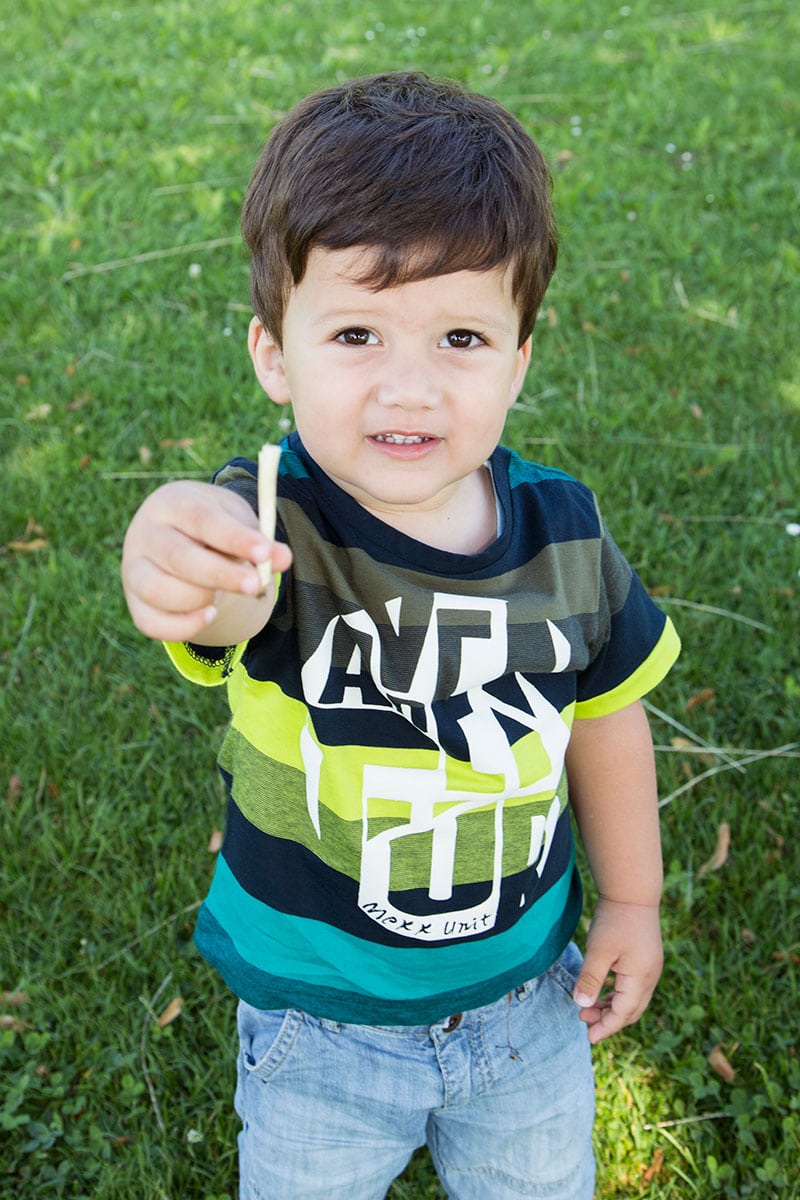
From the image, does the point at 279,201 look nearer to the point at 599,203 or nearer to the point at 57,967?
the point at 57,967

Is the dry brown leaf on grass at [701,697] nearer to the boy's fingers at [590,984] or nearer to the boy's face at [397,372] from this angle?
the boy's fingers at [590,984]

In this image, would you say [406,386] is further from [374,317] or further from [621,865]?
[621,865]

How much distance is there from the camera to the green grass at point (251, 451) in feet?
7.07

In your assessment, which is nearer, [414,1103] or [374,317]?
[374,317]

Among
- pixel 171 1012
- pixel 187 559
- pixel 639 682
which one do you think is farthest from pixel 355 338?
pixel 171 1012

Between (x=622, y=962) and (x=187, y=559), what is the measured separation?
3.72 feet

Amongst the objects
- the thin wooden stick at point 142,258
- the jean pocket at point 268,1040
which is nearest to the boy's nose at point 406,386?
Result: the jean pocket at point 268,1040

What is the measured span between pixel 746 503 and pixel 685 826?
122 cm

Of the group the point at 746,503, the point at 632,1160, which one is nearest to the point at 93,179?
the point at 746,503

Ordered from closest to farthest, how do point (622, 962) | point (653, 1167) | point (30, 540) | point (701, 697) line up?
1. point (622, 962)
2. point (653, 1167)
3. point (701, 697)
4. point (30, 540)

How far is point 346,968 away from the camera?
170 centimetres

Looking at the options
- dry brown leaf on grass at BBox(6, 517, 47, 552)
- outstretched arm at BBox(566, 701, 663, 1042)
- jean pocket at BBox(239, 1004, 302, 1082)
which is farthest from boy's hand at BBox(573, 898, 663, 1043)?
dry brown leaf on grass at BBox(6, 517, 47, 552)

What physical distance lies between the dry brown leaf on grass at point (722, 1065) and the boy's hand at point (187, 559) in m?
1.49

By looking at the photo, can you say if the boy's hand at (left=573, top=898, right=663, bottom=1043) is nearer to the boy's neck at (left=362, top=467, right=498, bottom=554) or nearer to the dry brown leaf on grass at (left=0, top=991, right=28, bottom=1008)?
the boy's neck at (left=362, top=467, right=498, bottom=554)
